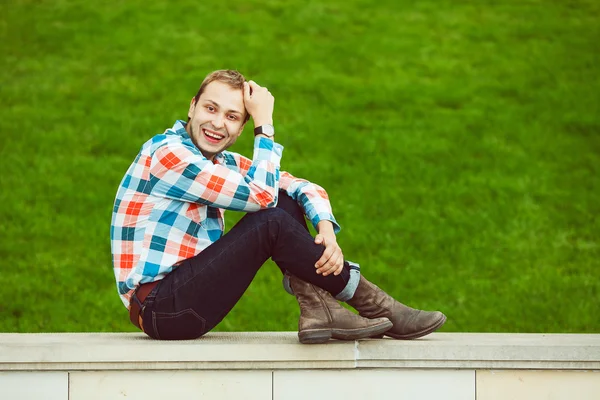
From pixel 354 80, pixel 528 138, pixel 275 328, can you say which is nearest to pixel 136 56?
pixel 354 80

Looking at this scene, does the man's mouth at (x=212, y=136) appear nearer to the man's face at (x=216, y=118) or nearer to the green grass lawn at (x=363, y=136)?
the man's face at (x=216, y=118)

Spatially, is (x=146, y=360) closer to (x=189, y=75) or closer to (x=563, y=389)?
(x=563, y=389)

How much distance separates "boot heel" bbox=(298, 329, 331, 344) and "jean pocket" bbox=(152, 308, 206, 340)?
1.30ft

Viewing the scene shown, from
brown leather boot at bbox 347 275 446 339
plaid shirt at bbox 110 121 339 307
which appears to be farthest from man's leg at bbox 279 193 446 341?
plaid shirt at bbox 110 121 339 307

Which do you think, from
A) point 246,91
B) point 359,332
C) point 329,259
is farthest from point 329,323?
point 246,91

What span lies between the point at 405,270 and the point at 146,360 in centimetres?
354

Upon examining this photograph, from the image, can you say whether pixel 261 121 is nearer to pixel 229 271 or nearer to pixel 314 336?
pixel 229 271

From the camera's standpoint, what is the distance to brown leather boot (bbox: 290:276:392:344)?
339 cm

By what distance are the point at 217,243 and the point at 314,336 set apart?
50 centimetres

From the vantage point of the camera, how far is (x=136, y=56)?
9977mm

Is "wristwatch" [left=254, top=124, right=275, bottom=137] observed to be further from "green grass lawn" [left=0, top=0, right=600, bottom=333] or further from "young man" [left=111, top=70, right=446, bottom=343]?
"green grass lawn" [left=0, top=0, right=600, bottom=333]

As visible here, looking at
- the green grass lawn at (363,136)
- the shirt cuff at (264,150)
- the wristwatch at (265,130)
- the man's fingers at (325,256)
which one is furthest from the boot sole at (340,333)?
the green grass lawn at (363,136)

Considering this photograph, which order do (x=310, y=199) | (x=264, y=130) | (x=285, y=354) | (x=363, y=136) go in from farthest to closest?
(x=363, y=136), (x=310, y=199), (x=264, y=130), (x=285, y=354)

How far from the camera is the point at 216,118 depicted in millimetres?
3609
